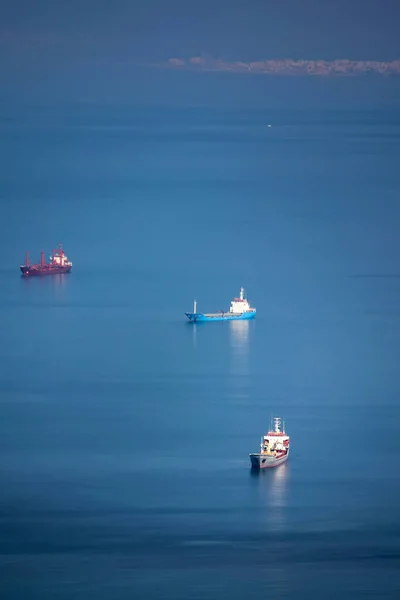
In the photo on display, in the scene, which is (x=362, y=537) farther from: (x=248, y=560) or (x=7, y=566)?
(x=7, y=566)

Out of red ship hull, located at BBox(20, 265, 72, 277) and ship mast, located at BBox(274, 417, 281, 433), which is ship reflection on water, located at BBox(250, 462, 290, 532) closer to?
ship mast, located at BBox(274, 417, 281, 433)

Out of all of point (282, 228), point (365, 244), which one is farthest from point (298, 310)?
point (282, 228)

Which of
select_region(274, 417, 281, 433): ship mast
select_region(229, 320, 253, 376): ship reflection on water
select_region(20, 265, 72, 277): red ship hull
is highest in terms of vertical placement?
select_region(20, 265, 72, 277): red ship hull

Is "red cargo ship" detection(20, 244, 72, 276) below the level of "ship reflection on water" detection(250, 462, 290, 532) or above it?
above

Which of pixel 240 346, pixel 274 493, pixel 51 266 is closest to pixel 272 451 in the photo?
pixel 274 493

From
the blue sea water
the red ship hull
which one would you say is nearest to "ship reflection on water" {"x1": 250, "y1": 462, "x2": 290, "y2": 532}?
the blue sea water

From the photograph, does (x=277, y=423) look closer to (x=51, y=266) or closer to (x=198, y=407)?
(x=198, y=407)
